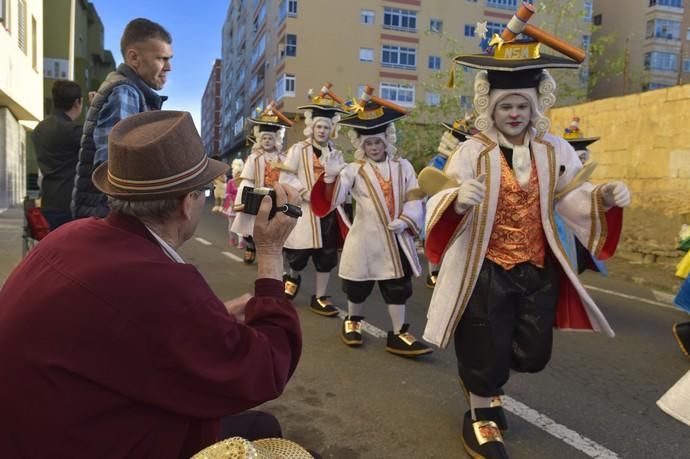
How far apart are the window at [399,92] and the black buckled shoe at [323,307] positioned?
112ft

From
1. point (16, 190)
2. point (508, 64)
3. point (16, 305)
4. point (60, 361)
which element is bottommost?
Answer: point (16, 190)

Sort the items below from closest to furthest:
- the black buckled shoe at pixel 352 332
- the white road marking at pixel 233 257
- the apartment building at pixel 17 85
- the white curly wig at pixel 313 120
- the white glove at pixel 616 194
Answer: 1. the white glove at pixel 616 194
2. the black buckled shoe at pixel 352 332
3. the white curly wig at pixel 313 120
4. the white road marking at pixel 233 257
5. the apartment building at pixel 17 85

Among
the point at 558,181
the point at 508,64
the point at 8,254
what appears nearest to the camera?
the point at 508,64

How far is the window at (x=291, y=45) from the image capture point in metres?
36.9

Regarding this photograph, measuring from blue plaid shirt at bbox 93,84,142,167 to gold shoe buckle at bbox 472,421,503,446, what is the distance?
7.91 feet

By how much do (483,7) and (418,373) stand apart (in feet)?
136

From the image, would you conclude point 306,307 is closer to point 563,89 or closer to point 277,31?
point 563,89

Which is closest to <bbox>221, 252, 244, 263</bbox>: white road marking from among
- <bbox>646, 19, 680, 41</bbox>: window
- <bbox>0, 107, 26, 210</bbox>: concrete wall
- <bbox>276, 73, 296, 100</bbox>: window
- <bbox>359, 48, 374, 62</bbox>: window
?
<bbox>0, 107, 26, 210</bbox>: concrete wall

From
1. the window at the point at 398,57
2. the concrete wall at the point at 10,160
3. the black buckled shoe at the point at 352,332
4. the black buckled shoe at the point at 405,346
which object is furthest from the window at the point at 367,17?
the black buckled shoe at the point at 405,346

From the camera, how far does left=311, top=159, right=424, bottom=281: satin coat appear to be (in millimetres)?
4770

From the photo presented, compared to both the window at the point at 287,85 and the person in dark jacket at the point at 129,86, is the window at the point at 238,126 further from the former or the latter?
the person in dark jacket at the point at 129,86

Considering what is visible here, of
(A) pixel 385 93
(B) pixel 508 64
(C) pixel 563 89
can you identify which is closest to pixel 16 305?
(B) pixel 508 64

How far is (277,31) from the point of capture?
39875 millimetres

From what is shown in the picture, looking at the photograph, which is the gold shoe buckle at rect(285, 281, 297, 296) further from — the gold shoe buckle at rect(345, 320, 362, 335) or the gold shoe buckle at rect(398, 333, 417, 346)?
the gold shoe buckle at rect(398, 333, 417, 346)
